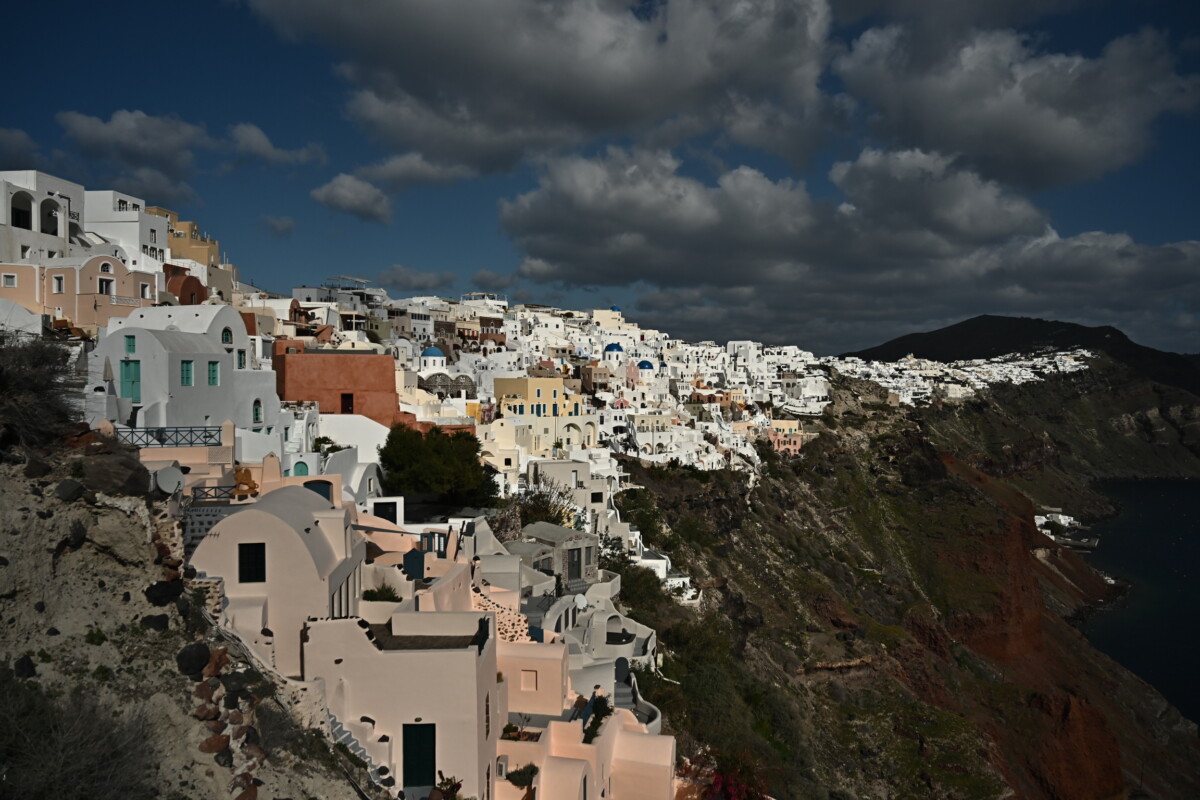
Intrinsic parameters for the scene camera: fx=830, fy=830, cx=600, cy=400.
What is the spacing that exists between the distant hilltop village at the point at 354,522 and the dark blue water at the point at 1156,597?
44895mm

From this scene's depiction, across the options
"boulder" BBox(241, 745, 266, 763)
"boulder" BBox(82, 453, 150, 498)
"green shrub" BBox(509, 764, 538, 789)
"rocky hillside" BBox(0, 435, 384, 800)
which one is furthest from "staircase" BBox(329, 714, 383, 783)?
"boulder" BBox(82, 453, 150, 498)

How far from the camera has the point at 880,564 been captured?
65125 millimetres

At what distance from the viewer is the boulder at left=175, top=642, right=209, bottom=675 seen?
32.5 feet

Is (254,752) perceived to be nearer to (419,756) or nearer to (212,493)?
(419,756)

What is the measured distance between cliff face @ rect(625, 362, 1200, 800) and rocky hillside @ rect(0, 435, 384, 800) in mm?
13617

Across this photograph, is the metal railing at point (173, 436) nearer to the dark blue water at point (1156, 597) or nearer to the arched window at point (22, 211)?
the arched window at point (22, 211)

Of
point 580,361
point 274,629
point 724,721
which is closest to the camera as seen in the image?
point 274,629

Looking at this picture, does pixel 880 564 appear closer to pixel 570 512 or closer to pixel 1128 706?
pixel 1128 706

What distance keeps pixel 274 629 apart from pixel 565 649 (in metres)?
5.77

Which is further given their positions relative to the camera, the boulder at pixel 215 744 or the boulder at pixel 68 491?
the boulder at pixel 68 491

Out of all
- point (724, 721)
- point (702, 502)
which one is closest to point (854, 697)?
point (702, 502)

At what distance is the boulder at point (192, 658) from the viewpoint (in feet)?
32.5

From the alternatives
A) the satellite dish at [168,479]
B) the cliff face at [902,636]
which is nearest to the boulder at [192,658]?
the satellite dish at [168,479]

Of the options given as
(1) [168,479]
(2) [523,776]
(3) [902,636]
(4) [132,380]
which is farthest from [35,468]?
(3) [902,636]
